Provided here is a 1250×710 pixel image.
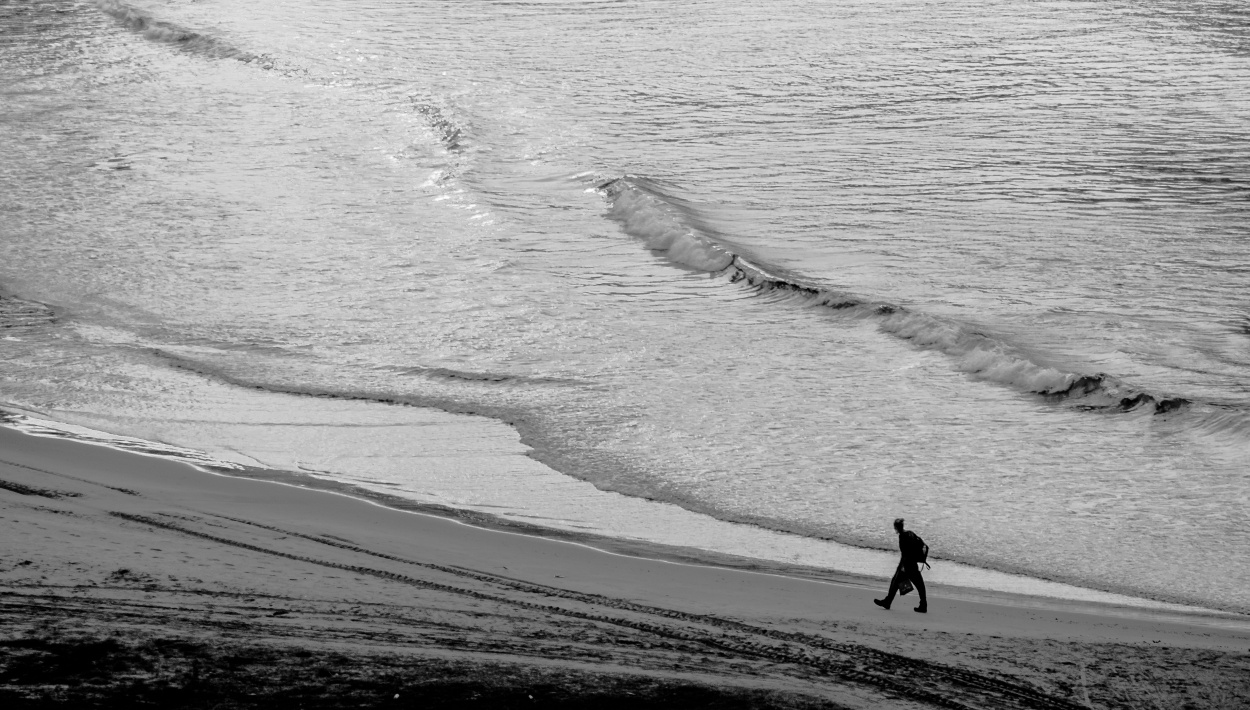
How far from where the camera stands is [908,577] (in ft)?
33.0

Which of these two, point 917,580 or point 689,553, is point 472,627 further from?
point 917,580

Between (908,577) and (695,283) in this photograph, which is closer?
(908,577)

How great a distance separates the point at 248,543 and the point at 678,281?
34.4 ft

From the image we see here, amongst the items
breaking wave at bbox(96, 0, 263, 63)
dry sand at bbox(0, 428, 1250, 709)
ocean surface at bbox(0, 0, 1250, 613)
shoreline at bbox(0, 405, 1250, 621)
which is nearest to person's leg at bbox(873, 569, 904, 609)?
dry sand at bbox(0, 428, 1250, 709)

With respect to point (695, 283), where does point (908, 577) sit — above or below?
below

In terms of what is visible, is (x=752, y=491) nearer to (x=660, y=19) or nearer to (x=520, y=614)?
(x=520, y=614)

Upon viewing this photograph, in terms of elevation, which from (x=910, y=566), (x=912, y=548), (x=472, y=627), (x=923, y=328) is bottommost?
(x=472, y=627)

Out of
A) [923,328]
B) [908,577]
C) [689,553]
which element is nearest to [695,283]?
[923,328]

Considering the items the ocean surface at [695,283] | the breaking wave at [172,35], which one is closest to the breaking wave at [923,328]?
the ocean surface at [695,283]

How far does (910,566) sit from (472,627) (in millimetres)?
3213

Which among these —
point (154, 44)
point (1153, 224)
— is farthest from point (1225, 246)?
point (154, 44)

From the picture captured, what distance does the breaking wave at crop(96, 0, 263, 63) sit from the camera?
39.2 meters

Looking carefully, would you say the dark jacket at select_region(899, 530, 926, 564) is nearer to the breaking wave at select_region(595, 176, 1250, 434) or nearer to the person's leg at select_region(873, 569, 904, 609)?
the person's leg at select_region(873, 569, 904, 609)

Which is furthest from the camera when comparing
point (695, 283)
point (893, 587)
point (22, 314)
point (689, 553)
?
point (695, 283)
